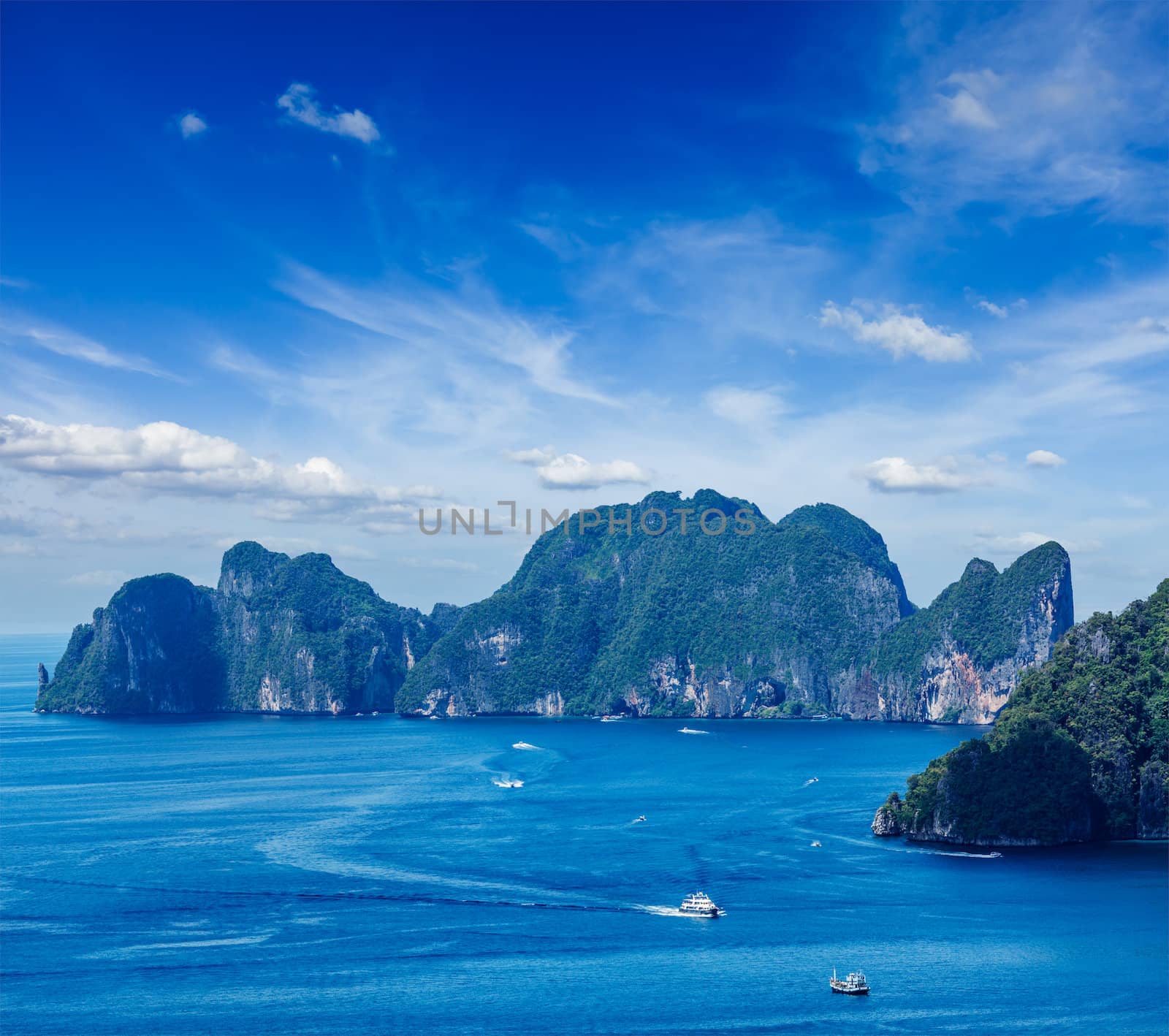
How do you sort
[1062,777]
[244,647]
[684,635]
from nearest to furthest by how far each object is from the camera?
[1062,777] < [684,635] < [244,647]

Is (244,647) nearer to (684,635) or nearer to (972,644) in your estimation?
(684,635)

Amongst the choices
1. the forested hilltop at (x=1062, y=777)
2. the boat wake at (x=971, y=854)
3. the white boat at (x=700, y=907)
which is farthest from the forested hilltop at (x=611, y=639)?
the white boat at (x=700, y=907)

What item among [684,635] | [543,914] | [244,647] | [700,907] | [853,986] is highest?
[684,635]

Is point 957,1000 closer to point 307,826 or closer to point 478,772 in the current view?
point 307,826

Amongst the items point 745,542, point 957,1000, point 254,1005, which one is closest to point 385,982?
point 254,1005

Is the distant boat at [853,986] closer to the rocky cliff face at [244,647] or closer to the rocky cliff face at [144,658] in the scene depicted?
the rocky cliff face at [244,647]

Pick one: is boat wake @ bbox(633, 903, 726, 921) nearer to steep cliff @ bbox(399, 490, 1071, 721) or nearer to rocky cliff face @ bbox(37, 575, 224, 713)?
steep cliff @ bbox(399, 490, 1071, 721)

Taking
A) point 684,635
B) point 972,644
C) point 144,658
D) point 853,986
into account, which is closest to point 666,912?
point 853,986
